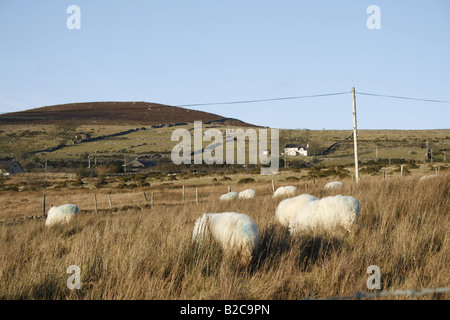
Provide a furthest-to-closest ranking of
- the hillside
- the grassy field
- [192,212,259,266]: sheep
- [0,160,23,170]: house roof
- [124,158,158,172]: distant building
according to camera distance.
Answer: the hillside, the grassy field, [124,158,158,172]: distant building, [0,160,23,170]: house roof, [192,212,259,266]: sheep

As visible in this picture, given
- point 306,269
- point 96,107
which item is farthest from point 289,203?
point 96,107

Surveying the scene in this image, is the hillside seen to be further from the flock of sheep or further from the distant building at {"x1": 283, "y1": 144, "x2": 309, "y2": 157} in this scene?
the flock of sheep

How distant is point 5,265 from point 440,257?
542 cm

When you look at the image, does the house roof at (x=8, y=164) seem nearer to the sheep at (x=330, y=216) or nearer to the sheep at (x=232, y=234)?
the sheep at (x=330, y=216)

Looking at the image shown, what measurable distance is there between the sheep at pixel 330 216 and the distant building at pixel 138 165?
5884cm

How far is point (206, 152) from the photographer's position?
8181 centimetres

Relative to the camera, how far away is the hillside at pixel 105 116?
135 metres

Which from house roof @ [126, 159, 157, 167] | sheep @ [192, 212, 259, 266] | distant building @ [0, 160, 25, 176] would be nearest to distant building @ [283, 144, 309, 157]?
house roof @ [126, 159, 157, 167]

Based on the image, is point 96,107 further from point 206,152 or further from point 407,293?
point 407,293

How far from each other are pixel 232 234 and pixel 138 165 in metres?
64.5

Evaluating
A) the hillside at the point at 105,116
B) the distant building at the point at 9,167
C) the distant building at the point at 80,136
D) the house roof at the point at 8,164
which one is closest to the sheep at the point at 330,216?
the distant building at the point at 9,167

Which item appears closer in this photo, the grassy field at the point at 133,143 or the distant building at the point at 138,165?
the distant building at the point at 138,165

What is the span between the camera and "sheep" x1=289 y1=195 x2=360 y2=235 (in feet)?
23.3

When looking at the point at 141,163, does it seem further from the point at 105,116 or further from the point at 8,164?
the point at 105,116
